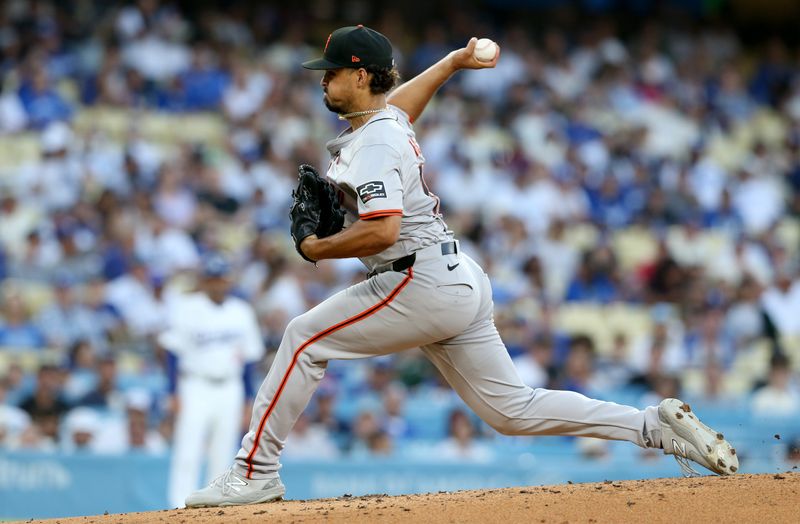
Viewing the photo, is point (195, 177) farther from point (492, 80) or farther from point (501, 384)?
point (501, 384)

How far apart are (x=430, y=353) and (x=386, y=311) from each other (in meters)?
0.39

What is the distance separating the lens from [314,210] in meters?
4.46

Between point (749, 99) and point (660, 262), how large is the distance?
4.60 meters

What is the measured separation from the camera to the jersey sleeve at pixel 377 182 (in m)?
4.26

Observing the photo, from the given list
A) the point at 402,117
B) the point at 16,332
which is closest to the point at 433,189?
the point at 16,332

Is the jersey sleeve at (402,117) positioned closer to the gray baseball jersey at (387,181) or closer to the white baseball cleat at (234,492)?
the gray baseball jersey at (387,181)

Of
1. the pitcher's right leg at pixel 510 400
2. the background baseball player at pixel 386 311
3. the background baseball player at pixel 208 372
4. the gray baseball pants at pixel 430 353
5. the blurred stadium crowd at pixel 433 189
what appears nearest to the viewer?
the background baseball player at pixel 386 311

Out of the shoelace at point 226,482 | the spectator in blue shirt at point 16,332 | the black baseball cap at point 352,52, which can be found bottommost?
the shoelace at point 226,482

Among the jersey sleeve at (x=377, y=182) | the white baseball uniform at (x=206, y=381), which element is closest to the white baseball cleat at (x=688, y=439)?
the jersey sleeve at (x=377, y=182)

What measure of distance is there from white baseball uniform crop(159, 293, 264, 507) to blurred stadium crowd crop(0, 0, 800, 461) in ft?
2.37

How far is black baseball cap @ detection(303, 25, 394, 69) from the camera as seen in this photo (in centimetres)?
446

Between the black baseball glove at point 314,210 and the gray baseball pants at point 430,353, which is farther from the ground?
the black baseball glove at point 314,210

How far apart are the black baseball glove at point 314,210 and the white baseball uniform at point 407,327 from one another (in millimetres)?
74

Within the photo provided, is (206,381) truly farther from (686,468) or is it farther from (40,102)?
(40,102)
